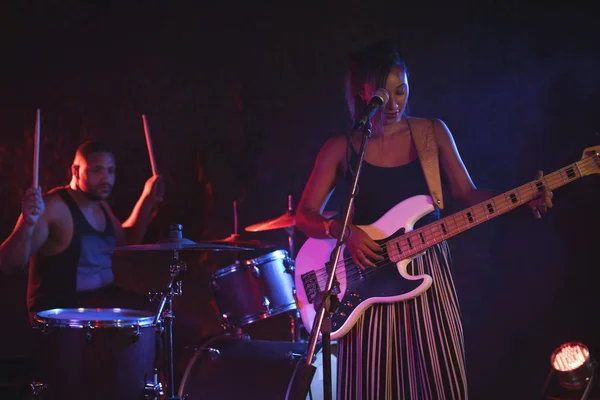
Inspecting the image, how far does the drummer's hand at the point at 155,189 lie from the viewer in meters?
4.68

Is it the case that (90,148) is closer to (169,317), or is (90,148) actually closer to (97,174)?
(97,174)

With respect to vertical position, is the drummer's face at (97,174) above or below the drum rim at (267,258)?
above

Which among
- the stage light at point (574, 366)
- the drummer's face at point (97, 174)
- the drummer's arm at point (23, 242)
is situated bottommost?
the stage light at point (574, 366)

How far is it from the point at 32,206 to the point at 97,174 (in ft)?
2.05

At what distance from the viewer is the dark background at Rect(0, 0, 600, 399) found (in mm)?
3820

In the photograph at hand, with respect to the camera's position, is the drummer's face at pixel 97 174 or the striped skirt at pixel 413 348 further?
the drummer's face at pixel 97 174

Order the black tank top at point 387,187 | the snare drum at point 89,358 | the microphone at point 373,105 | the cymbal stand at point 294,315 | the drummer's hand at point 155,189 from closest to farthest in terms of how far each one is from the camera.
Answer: the microphone at point 373,105 < the black tank top at point 387,187 < the snare drum at point 89,358 < the cymbal stand at point 294,315 < the drummer's hand at point 155,189

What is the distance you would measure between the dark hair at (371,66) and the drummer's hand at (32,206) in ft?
7.88

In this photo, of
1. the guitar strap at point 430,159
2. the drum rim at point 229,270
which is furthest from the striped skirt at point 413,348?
the drum rim at point 229,270

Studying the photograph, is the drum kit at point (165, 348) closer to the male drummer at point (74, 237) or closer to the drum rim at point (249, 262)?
the drum rim at point (249, 262)

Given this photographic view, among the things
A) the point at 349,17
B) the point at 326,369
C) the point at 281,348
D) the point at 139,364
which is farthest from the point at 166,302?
the point at 349,17

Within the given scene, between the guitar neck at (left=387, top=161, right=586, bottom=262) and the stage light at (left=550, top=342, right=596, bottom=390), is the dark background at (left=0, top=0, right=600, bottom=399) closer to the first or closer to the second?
the stage light at (left=550, top=342, right=596, bottom=390)

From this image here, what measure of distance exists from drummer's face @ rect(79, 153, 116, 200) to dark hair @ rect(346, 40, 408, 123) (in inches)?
99.7

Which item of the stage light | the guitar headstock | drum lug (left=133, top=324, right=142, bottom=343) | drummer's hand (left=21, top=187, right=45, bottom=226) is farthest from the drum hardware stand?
the guitar headstock
